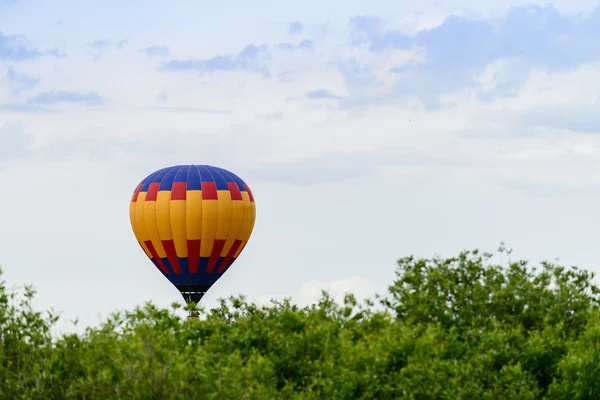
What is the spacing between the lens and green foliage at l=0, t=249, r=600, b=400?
2389 cm

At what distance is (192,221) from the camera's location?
6594 centimetres

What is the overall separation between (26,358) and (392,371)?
9351 millimetres

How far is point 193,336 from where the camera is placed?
30.2 meters

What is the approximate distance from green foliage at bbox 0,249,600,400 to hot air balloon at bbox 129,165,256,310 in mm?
33810

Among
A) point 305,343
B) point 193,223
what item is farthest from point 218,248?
point 305,343

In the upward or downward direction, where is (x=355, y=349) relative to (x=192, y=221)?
downward

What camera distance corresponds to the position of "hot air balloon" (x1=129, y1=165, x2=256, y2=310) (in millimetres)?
66000

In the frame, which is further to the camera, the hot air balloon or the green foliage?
the hot air balloon

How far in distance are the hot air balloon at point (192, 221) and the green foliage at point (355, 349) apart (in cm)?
3381

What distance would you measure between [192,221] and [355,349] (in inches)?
1573

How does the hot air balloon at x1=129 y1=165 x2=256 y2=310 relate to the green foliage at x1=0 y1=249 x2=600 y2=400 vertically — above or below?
above

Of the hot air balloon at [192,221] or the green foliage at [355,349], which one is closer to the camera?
the green foliage at [355,349]

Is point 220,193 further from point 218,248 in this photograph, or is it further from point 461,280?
point 461,280

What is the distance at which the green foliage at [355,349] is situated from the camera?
941 inches
